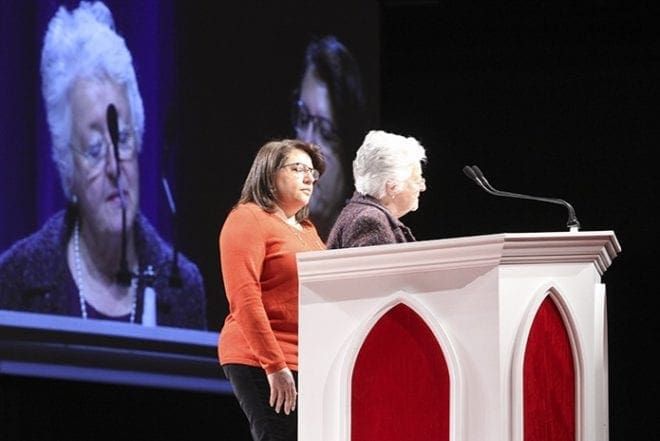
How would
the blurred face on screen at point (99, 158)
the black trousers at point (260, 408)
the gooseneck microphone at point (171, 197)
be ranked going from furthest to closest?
the gooseneck microphone at point (171, 197), the blurred face on screen at point (99, 158), the black trousers at point (260, 408)

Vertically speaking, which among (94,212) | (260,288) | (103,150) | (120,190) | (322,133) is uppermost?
(322,133)

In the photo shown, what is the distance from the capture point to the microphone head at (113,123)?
14.1ft

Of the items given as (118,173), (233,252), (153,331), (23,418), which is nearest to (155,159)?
(118,173)

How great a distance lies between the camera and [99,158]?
4262 mm

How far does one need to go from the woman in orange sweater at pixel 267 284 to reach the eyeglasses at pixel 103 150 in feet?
3.87

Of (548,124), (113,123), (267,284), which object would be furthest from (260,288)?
(548,124)

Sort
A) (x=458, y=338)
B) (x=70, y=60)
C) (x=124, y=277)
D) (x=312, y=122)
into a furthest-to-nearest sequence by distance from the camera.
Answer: (x=312, y=122)
(x=124, y=277)
(x=70, y=60)
(x=458, y=338)

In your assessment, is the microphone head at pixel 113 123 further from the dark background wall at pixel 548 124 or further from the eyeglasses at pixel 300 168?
the dark background wall at pixel 548 124

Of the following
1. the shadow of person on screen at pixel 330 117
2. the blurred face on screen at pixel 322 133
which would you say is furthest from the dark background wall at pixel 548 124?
the blurred face on screen at pixel 322 133

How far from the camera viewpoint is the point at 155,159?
4.50m

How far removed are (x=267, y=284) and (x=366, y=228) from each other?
1.09ft

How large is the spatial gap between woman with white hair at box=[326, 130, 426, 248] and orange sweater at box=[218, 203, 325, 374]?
0.54ft

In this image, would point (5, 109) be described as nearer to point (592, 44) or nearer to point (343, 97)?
point (343, 97)

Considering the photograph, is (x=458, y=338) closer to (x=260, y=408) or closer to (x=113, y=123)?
(x=260, y=408)
